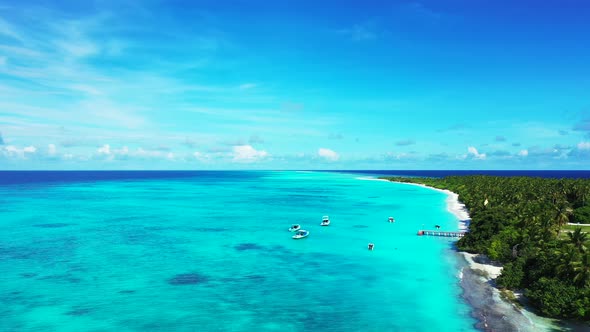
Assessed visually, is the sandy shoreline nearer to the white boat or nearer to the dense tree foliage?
the dense tree foliage

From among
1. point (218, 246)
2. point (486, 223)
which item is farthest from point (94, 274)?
point (486, 223)

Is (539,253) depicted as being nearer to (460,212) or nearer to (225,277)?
(225,277)

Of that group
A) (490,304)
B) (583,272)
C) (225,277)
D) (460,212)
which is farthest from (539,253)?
(460,212)

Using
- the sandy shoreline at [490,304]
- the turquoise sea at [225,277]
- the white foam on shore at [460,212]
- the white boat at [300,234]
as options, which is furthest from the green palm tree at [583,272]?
the white foam on shore at [460,212]

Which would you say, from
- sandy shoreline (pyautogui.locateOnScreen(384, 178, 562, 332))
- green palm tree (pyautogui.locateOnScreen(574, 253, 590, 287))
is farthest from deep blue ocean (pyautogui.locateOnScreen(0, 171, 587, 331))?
green palm tree (pyautogui.locateOnScreen(574, 253, 590, 287))

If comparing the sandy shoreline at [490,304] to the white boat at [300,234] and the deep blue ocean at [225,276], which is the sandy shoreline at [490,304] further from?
the white boat at [300,234]
